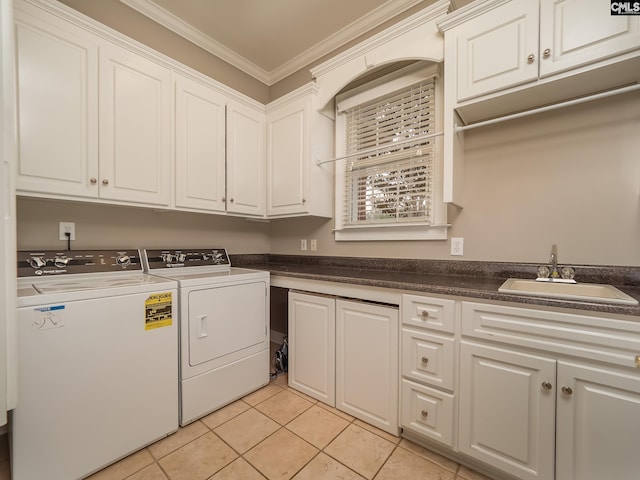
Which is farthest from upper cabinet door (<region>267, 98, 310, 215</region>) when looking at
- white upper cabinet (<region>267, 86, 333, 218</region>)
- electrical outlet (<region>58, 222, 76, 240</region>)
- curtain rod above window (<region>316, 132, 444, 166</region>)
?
electrical outlet (<region>58, 222, 76, 240</region>)

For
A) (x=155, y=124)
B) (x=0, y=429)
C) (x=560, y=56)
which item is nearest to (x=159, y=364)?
(x=0, y=429)

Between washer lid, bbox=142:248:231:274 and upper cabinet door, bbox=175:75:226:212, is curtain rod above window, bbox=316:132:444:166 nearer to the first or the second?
upper cabinet door, bbox=175:75:226:212

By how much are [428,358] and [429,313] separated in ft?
0.78

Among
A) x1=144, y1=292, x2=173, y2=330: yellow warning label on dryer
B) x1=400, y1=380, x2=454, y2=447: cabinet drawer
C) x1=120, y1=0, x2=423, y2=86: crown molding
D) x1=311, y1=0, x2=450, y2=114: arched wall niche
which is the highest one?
x1=120, y1=0, x2=423, y2=86: crown molding

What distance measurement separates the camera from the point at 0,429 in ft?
4.97

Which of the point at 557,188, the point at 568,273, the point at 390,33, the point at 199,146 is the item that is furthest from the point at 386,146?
the point at 199,146

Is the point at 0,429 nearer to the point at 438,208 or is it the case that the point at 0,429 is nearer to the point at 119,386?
the point at 119,386

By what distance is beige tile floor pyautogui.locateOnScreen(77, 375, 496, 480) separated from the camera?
132 cm

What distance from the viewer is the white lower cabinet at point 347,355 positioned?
1.57m

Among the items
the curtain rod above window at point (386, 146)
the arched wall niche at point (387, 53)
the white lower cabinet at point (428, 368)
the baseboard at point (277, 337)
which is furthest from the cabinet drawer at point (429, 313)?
the baseboard at point (277, 337)

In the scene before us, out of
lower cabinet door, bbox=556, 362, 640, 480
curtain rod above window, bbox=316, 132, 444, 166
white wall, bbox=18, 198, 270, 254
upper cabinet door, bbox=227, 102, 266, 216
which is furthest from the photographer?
upper cabinet door, bbox=227, 102, 266, 216

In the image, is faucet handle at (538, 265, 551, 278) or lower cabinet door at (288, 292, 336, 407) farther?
lower cabinet door at (288, 292, 336, 407)

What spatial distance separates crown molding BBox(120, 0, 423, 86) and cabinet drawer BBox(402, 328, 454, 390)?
2.32 meters

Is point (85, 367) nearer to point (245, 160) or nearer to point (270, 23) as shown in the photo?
point (245, 160)
